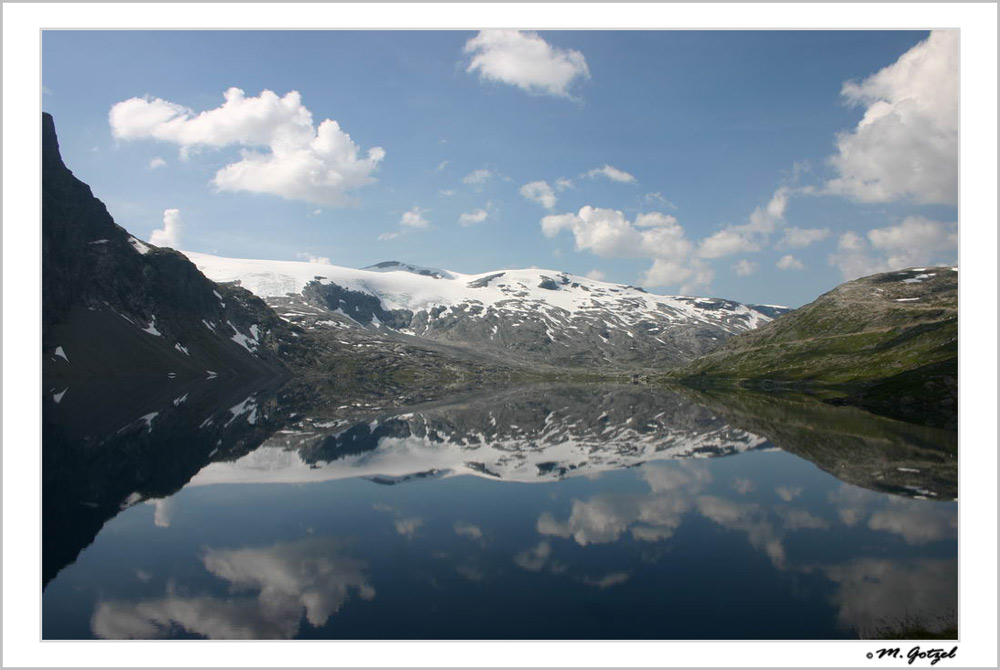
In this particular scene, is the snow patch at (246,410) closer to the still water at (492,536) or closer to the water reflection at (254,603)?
the still water at (492,536)

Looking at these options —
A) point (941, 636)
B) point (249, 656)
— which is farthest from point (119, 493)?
point (941, 636)

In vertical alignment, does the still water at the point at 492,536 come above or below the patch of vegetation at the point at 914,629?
below

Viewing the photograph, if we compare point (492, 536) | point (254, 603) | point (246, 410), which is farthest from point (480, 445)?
point (246, 410)

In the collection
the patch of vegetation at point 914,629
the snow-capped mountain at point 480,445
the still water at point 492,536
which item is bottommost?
the snow-capped mountain at point 480,445

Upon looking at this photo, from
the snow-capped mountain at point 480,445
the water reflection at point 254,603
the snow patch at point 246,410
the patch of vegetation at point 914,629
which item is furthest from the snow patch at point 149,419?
the patch of vegetation at point 914,629

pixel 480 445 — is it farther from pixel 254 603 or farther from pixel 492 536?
pixel 254 603

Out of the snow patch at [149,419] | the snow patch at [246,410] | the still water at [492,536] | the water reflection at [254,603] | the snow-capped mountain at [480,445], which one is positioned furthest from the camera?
the snow patch at [246,410]

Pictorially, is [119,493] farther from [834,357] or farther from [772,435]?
[834,357]
